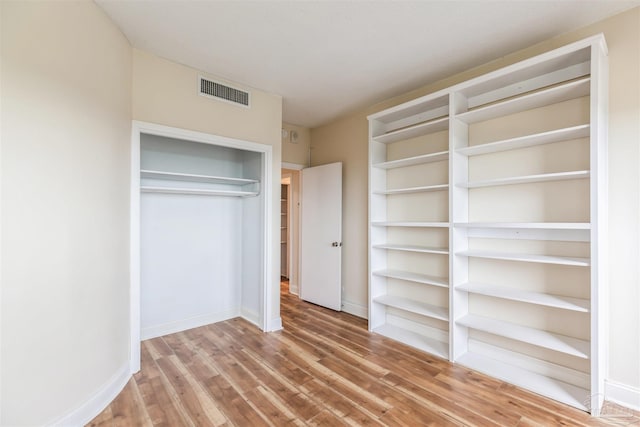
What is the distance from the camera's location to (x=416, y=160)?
310 cm

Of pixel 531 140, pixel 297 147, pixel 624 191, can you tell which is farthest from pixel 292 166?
pixel 624 191

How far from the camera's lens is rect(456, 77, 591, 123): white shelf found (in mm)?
2089

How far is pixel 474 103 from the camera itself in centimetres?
282

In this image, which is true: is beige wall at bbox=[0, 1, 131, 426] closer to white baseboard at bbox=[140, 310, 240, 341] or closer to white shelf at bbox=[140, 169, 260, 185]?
white shelf at bbox=[140, 169, 260, 185]

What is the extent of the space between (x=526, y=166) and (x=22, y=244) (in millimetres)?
3482

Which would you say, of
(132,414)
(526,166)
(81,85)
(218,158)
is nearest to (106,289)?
(132,414)

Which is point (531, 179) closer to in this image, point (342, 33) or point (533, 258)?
point (533, 258)

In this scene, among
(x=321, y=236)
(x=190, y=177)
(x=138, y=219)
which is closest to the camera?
(x=138, y=219)

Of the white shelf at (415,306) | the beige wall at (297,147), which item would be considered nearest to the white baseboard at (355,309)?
the white shelf at (415,306)

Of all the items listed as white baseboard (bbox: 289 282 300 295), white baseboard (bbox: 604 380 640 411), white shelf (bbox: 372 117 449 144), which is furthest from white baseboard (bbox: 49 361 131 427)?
white baseboard (bbox: 604 380 640 411)

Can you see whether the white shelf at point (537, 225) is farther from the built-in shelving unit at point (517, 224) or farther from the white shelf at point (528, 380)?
the white shelf at point (528, 380)

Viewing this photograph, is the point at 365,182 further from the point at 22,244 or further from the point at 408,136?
the point at 22,244

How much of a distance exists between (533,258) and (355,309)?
7.54 feet

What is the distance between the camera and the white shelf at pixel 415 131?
2898 millimetres
